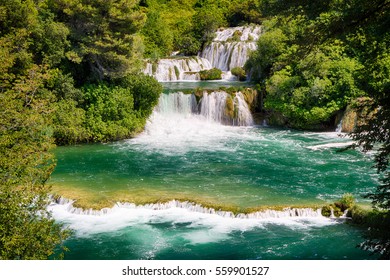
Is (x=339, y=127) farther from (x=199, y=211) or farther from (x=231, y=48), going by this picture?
(x=231, y=48)

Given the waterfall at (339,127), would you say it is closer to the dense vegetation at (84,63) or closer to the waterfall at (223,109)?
the waterfall at (223,109)

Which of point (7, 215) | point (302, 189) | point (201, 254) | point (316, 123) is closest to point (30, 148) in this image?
point (7, 215)

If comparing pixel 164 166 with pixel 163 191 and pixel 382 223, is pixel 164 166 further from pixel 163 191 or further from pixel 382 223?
pixel 382 223

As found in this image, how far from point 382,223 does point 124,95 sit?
68.4ft

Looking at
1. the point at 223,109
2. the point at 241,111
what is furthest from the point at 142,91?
the point at 241,111

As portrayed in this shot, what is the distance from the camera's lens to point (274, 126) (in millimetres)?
31062

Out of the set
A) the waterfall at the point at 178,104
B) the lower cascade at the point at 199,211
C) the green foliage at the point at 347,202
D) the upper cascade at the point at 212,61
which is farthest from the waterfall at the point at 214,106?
the green foliage at the point at 347,202

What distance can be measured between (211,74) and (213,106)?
→ 29.0 feet

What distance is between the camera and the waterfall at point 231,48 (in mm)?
41062

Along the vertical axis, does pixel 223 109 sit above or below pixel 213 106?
below

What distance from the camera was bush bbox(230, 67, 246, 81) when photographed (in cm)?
3816

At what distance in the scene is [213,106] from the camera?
31.0 m

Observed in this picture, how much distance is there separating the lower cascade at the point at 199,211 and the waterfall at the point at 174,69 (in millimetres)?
23597

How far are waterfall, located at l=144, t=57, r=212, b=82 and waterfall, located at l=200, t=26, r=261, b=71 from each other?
256cm
